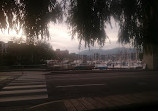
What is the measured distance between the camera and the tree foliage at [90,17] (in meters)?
2.79

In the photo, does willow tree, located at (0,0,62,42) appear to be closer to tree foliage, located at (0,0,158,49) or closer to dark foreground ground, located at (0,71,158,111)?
tree foliage, located at (0,0,158,49)

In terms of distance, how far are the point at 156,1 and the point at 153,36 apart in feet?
2.40

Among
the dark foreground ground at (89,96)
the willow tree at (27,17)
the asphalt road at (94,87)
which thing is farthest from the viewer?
the asphalt road at (94,87)

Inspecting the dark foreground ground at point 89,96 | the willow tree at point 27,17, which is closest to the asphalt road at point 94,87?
the dark foreground ground at point 89,96

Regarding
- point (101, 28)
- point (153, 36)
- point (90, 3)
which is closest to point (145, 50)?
point (153, 36)

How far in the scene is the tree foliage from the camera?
9.16 ft

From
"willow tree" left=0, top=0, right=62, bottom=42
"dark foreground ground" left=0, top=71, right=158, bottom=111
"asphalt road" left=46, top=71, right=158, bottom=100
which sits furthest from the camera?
"asphalt road" left=46, top=71, right=158, bottom=100

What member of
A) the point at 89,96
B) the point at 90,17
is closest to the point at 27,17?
the point at 90,17

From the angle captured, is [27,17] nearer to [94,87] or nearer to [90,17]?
[90,17]

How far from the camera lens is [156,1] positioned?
327 cm

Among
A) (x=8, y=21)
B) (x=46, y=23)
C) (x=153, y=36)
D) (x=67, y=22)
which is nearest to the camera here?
(x=8, y=21)

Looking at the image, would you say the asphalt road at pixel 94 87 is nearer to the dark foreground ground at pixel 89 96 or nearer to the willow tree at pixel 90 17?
the dark foreground ground at pixel 89 96

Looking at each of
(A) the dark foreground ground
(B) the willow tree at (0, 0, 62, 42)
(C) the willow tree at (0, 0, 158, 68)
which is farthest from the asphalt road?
(B) the willow tree at (0, 0, 62, 42)

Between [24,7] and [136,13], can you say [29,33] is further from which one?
[136,13]
